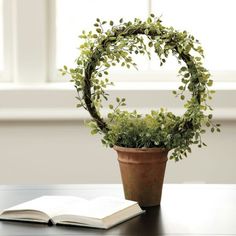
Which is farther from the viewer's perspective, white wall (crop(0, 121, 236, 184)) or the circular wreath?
white wall (crop(0, 121, 236, 184))

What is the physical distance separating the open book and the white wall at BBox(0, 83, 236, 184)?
1.60 m

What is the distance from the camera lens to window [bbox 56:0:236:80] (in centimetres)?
385

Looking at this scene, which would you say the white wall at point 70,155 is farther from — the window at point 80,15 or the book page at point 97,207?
the book page at point 97,207

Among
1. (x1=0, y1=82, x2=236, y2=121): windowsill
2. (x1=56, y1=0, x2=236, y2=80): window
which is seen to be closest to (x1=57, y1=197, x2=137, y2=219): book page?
(x1=0, y1=82, x2=236, y2=121): windowsill

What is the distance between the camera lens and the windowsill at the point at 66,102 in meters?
3.62

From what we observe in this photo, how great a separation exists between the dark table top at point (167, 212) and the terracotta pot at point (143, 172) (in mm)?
49

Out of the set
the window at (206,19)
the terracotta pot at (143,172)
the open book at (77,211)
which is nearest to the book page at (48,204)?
the open book at (77,211)

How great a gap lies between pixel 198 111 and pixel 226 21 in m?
1.87

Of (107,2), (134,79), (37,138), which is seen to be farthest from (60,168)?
(107,2)

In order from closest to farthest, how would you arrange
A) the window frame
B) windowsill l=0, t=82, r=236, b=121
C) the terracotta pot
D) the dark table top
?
the dark table top → the terracotta pot → windowsill l=0, t=82, r=236, b=121 → the window frame

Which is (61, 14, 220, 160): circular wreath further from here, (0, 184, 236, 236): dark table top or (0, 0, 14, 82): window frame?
(0, 0, 14, 82): window frame

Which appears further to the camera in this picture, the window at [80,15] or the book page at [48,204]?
the window at [80,15]

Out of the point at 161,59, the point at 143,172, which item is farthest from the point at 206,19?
the point at 143,172

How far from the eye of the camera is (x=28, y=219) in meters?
1.99
